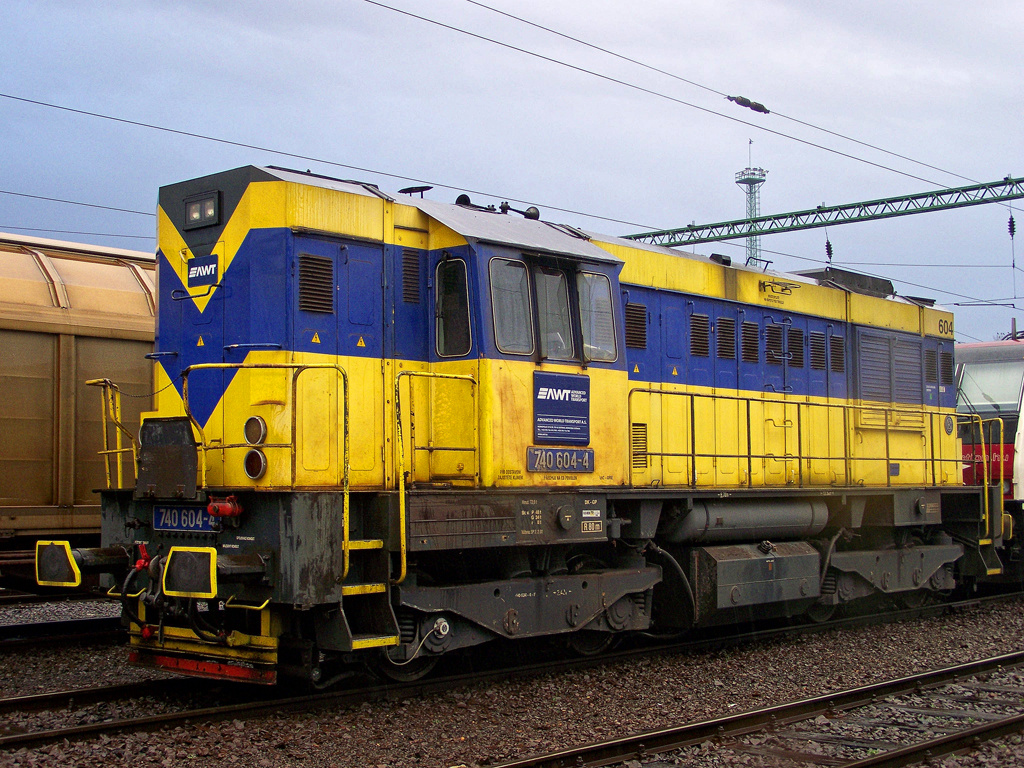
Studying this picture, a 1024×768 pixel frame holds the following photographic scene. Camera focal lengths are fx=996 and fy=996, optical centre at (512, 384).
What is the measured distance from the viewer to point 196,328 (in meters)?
7.79

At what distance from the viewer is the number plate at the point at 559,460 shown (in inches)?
314

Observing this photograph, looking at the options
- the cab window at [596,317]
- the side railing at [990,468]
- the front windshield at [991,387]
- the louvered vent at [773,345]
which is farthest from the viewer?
the front windshield at [991,387]

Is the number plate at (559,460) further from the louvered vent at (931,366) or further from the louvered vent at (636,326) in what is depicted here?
the louvered vent at (931,366)

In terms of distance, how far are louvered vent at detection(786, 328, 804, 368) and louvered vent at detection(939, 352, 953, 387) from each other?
3105mm

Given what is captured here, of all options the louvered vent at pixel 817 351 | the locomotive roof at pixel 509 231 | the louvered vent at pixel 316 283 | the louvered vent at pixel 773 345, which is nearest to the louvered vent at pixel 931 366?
the louvered vent at pixel 817 351

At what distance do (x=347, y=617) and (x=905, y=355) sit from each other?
896cm

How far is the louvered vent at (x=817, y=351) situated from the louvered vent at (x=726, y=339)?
148 centimetres

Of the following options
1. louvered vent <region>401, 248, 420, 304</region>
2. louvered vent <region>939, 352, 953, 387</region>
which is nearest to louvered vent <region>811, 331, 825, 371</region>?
louvered vent <region>939, 352, 953, 387</region>

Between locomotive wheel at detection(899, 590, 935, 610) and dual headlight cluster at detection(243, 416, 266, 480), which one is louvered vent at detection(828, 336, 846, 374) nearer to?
locomotive wheel at detection(899, 590, 935, 610)

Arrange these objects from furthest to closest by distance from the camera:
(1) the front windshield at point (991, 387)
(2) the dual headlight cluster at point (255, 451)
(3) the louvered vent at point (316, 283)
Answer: (1) the front windshield at point (991, 387) → (3) the louvered vent at point (316, 283) → (2) the dual headlight cluster at point (255, 451)

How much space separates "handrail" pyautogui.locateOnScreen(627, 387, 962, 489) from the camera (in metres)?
9.62

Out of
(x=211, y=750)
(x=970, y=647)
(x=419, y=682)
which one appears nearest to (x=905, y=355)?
(x=970, y=647)

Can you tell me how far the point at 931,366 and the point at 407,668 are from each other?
8991 mm

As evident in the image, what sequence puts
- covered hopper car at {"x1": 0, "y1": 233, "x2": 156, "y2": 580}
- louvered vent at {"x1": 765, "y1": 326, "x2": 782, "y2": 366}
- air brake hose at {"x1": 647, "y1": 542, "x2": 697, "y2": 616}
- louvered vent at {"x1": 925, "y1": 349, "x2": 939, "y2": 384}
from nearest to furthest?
air brake hose at {"x1": 647, "y1": 542, "x2": 697, "y2": 616}
covered hopper car at {"x1": 0, "y1": 233, "x2": 156, "y2": 580}
louvered vent at {"x1": 765, "y1": 326, "x2": 782, "y2": 366}
louvered vent at {"x1": 925, "y1": 349, "x2": 939, "y2": 384}
